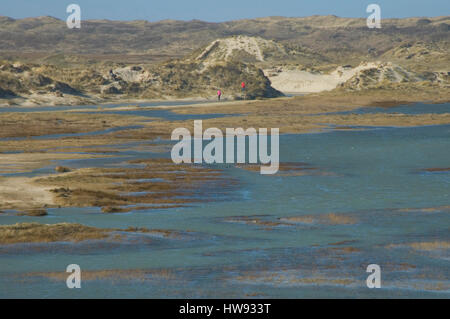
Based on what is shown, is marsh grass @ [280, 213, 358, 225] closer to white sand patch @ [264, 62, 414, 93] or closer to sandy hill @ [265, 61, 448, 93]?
sandy hill @ [265, 61, 448, 93]

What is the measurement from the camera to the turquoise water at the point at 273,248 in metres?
21.3

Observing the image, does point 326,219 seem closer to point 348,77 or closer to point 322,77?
point 348,77

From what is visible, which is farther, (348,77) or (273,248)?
(348,77)

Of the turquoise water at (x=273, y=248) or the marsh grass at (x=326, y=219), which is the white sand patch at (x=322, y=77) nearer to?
the turquoise water at (x=273, y=248)

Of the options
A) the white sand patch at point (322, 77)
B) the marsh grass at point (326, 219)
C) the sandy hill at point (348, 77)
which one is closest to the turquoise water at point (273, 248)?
the marsh grass at point (326, 219)

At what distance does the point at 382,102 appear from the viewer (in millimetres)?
116125

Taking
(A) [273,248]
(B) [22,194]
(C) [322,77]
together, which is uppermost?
(B) [22,194]

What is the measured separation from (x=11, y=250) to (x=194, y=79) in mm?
118877

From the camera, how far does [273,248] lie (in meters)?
25.9

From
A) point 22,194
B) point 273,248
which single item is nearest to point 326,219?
point 273,248

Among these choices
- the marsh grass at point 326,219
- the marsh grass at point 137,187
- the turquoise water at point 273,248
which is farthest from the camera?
the marsh grass at point 137,187
